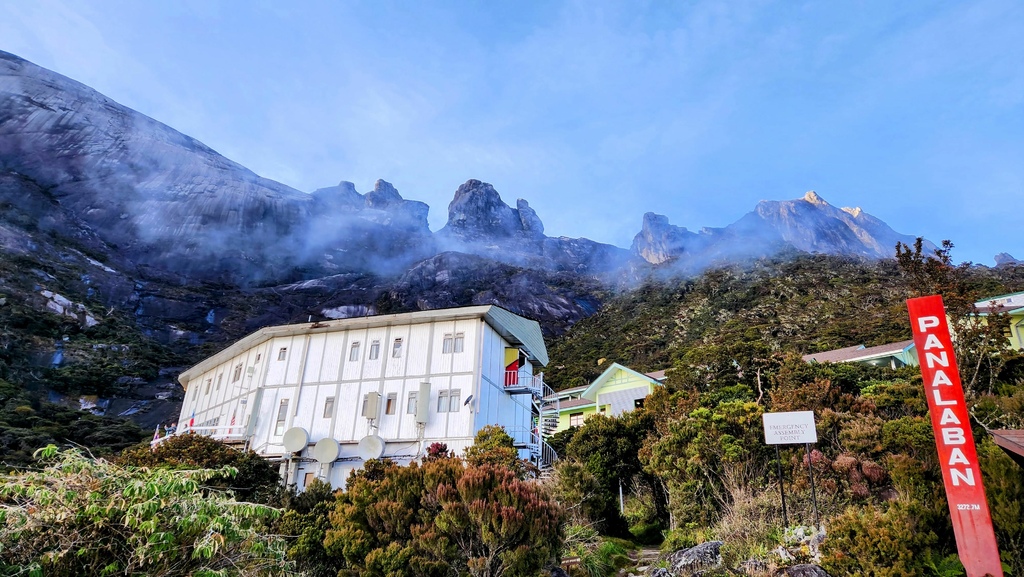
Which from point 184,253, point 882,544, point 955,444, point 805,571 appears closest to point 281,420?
point 805,571

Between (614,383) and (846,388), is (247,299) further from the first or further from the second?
(846,388)

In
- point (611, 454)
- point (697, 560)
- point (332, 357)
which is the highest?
point (332, 357)

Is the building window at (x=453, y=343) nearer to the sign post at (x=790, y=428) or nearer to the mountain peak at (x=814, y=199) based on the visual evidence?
the sign post at (x=790, y=428)

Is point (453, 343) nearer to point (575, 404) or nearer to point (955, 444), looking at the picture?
point (575, 404)

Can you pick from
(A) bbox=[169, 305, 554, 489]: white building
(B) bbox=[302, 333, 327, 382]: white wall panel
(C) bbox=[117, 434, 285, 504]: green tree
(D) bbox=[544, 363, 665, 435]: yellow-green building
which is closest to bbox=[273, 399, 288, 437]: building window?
(A) bbox=[169, 305, 554, 489]: white building

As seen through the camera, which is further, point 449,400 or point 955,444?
point 449,400

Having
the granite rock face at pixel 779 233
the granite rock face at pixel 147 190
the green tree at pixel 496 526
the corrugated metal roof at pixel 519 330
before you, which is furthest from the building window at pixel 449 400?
the granite rock face at pixel 779 233

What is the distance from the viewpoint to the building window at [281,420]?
2519 centimetres

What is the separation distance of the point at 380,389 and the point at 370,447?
2719mm

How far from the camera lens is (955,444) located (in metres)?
8.28

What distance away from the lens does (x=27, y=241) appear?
7812 centimetres

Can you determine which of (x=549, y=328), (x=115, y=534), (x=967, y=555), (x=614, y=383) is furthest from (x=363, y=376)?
(x=549, y=328)

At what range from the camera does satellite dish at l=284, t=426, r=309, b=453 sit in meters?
23.5

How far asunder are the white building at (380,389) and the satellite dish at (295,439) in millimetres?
42
